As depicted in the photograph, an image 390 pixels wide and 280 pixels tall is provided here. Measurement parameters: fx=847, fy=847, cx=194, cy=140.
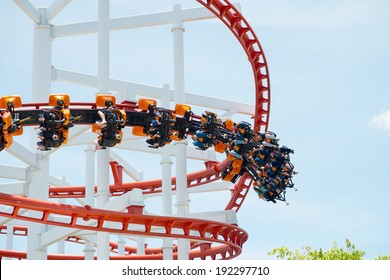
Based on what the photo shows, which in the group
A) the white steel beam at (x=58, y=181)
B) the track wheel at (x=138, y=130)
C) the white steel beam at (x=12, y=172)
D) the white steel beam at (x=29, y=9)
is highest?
the white steel beam at (x=29, y=9)

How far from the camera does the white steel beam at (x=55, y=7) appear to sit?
13.3 m

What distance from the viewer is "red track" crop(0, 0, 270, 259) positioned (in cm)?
1166

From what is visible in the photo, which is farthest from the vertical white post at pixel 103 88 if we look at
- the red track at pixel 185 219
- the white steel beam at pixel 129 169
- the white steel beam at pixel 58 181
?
the white steel beam at pixel 58 181

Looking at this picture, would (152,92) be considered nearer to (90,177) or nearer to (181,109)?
Result: (90,177)

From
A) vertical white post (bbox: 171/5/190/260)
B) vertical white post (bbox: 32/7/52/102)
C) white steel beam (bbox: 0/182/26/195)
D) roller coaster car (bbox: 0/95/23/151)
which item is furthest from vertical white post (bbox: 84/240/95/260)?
roller coaster car (bbox: 0/95/23/151)

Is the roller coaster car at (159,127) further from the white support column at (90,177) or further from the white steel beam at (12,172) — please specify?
the white support column at (90,177)

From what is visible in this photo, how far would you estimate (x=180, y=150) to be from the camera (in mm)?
14117

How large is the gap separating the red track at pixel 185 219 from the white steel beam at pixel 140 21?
24.0 inches

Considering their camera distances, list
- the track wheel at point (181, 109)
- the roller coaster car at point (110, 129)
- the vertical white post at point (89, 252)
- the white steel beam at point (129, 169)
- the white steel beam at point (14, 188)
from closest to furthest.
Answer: the roller coaster car at point (110, 129) < the track wheel at point (181, 109) < the white steel beam at point (14, 188) < the vertical white post at point (89, 252) < the white steel beam at point (129, 169)

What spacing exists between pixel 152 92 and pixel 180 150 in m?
2.01

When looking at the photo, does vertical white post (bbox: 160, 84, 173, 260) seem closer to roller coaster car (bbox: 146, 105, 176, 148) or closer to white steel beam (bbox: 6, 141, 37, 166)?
roller coaster car (bbox: 146, 105, 176, 148)

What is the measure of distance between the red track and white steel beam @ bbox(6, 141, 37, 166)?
719mm

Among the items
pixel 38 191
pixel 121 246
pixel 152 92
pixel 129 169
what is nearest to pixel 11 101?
pixel 38 191
